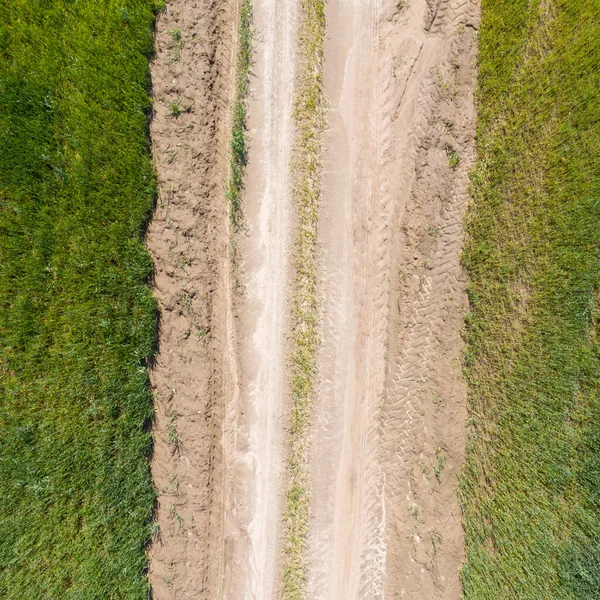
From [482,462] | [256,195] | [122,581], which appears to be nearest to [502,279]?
[482,462]

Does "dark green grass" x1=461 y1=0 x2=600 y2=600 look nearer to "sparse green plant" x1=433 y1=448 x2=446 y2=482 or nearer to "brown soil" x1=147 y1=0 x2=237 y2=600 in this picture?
"sparse green plant" x1=433 y1=448 x2=446 y2=482

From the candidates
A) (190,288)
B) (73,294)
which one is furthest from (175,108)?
(73,294)

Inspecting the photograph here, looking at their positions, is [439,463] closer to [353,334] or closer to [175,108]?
[353,334]

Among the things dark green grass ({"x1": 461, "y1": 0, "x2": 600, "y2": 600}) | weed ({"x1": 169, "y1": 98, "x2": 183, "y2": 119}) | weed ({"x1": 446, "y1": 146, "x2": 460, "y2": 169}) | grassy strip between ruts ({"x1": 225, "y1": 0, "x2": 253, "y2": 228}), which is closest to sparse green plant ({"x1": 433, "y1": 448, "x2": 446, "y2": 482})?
dark green grass ({"x1": 461, "y1": 0, "x2": 600, "y2": 600})

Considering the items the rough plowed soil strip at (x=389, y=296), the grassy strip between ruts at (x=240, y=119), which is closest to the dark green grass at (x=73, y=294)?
the grassy strip between ruts at (x=240, y=119)

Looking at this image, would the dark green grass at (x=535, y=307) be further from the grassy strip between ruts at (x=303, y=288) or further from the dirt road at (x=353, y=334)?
the grassy strip between ruts at (x=303, y=288)

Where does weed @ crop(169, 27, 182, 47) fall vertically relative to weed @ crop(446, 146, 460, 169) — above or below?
above

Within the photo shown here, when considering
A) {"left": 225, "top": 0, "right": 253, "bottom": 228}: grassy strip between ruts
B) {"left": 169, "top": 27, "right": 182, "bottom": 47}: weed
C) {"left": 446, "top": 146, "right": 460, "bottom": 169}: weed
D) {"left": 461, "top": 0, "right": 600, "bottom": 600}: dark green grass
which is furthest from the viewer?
{"left": 446, "top": 146, "right": 460, "bottom": 169}: weed
